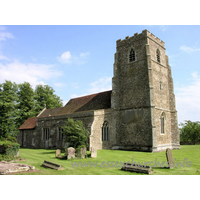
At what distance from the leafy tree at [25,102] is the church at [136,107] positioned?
1759cm

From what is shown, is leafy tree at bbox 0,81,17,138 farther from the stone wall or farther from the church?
the stone wall

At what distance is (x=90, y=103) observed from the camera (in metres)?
27.4

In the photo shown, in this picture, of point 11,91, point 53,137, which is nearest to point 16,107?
point 11,91

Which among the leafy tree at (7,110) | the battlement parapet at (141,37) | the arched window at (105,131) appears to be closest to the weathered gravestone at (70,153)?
the arched window at (105,131)

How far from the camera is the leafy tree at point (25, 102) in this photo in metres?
40.8

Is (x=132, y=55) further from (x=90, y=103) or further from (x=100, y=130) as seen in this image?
(x=100, y=130)

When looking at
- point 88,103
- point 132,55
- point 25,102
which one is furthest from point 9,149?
point 25,102

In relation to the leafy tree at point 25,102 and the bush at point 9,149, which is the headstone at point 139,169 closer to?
the bush at point 9,149

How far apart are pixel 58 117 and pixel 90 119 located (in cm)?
601

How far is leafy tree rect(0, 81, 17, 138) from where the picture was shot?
122 ft

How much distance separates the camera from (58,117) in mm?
25797

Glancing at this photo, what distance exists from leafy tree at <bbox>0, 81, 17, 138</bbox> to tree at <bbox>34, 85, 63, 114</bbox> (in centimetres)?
646

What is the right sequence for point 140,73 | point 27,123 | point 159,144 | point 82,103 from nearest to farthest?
point 159,144, point 140,73, point 82,103, point 27,123

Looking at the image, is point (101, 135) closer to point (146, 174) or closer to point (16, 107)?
point (146, 174)
